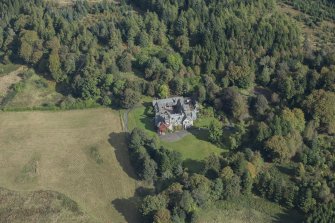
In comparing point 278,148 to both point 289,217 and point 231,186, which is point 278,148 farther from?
point 289,217

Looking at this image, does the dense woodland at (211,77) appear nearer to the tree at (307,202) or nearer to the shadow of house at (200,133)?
the tree at (307,202)

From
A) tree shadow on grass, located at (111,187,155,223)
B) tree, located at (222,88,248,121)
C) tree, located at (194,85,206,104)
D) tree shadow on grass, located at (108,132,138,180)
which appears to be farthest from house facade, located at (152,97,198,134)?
A: tree shadow on grass, located at (111,187,155,223)

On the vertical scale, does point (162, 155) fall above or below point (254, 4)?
below

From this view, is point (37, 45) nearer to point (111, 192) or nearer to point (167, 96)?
point (167, 96)

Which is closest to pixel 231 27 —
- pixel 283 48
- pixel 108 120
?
pixel 283 48

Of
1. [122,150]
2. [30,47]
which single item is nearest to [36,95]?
[30,47]

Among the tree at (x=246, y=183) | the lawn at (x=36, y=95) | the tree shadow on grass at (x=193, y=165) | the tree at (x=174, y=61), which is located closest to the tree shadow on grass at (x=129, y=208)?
the tree shadow on grass at (x=193, y=165)
